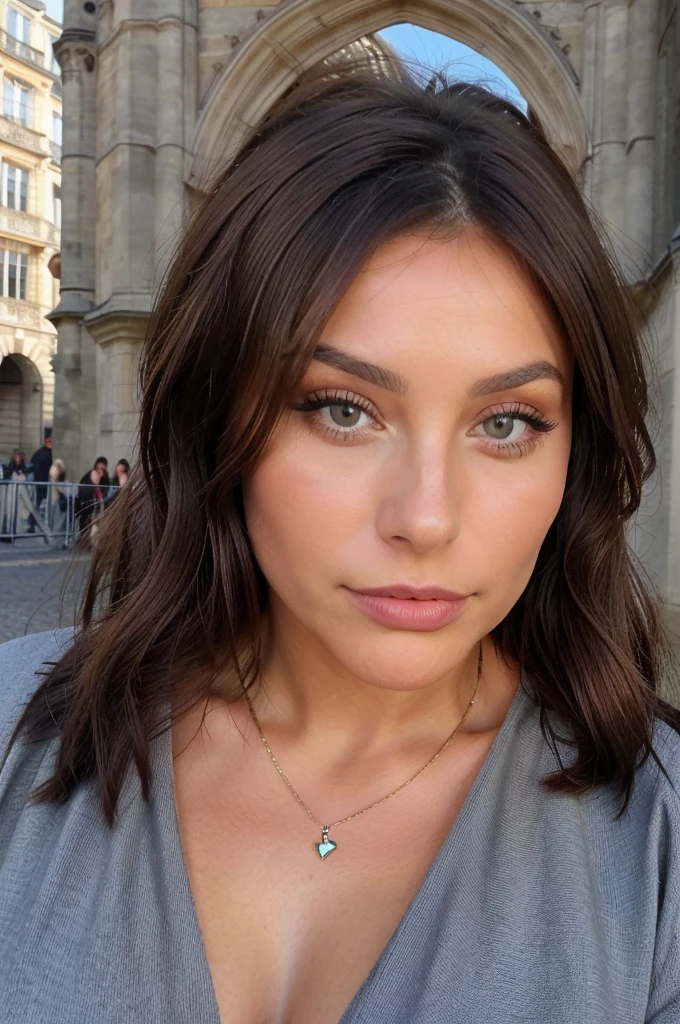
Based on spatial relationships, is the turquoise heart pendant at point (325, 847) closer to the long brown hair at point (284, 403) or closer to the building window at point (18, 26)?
the long brown hair at point (284, 403)

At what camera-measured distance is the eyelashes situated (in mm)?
974

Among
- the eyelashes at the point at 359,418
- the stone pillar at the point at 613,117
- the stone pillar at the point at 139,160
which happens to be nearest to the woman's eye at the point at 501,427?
the eyelashes at the point at 359,418

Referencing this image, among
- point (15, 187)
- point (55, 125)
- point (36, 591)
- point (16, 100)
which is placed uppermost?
point (16, 100)

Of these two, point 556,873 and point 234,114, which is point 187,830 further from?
point 234,114

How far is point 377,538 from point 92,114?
40.3 ft

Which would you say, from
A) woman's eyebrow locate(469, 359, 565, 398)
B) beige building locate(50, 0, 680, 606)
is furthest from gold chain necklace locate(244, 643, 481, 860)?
beige building locate(50, 0, 680, 606)

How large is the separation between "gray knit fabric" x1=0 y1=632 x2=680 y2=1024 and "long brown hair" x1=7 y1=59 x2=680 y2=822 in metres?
0.07

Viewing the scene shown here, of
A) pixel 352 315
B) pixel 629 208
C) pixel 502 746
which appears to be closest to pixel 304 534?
pixel 352 315

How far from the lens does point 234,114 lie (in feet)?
31.7

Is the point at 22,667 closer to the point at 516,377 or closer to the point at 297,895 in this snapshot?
the point at 297,895

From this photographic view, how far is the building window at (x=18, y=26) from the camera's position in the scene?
32.8 metres

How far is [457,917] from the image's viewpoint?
918mm

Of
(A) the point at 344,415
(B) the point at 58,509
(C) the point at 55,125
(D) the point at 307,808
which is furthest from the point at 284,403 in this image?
(C) the point at 55,125

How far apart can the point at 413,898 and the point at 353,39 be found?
11.2 meters
